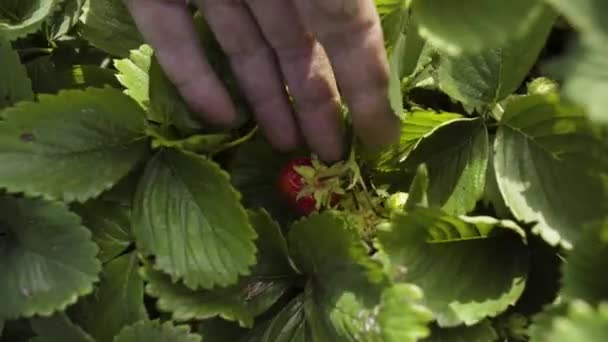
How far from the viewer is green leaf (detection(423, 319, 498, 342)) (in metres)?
0.94

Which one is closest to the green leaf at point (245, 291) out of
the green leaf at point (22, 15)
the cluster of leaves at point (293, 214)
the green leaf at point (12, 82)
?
the cluster of leaves at point (293, 214)

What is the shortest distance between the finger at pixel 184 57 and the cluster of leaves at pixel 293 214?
0.03m

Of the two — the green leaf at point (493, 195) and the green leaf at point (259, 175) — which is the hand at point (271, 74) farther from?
the green leaf at point (493, 195)

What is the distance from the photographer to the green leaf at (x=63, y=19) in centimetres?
137

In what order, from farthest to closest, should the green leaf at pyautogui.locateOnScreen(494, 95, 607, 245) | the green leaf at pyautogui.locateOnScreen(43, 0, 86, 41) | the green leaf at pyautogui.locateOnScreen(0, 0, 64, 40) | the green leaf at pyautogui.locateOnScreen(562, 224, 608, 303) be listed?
the green leaf at pyautogui.locateOnScreen(43, 0, 86, 41), the green leaf at pyautogui.locateOnScreen(0, 0, 64, 40), the green leaf at pyautogui.locateOnScreen(494, 95, 607, 245), the green leaf at pyautogui.locateOnScreen(562, 224, 608, 303)

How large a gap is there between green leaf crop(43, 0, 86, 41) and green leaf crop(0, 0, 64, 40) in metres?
0.03

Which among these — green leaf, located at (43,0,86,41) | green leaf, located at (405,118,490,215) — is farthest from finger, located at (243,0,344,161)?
green leaf, located at (43,0,86,41)

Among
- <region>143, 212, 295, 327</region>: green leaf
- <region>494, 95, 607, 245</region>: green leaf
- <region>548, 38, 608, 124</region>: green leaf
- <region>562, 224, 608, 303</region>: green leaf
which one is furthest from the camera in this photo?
<region>143, 212, 295, 327</region>: green leaf

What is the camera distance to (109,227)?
112 centimetres

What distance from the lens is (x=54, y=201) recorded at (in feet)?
3.46

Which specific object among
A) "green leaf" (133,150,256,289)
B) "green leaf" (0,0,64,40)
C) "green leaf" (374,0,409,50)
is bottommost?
"green leaf" (133,150,256,289)

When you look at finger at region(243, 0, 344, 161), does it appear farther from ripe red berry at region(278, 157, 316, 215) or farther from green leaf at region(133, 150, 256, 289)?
green leaf at region(133, 150, 256, 289)

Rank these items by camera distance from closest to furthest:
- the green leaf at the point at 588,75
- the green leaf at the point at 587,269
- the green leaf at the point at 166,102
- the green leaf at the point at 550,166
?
the green leaf at the point at 588,75 → the green leaf at the point at 587,269 → the green leaf at the point at 550,166 → the green leaf at the point at 166,102

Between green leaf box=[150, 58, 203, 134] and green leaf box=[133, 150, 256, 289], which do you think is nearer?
green leaf box=[133, 150, 256, 289]
